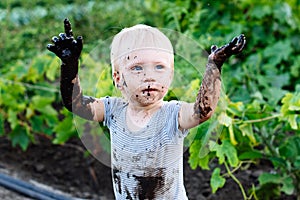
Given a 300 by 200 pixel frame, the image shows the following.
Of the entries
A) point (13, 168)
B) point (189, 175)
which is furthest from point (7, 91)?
point (189, 175)

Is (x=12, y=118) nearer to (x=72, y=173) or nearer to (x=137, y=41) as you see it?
(x=72, y=173)

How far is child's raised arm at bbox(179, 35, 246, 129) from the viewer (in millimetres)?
1420

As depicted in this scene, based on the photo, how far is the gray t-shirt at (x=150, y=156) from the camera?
157 centimetres

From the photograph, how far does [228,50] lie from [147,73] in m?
0.20

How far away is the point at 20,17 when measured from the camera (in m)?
4.81

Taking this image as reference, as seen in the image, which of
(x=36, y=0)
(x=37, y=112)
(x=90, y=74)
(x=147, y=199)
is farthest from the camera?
(x=36, y=0)

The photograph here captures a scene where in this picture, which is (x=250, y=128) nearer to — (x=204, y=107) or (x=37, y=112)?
(x=204, y=107)

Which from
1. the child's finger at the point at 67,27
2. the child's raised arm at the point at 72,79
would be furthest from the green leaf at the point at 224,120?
the child's finger at the point at 67,27

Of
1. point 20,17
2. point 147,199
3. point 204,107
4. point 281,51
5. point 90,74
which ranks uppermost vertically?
point 20,17

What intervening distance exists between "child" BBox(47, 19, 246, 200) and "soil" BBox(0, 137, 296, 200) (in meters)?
1.24

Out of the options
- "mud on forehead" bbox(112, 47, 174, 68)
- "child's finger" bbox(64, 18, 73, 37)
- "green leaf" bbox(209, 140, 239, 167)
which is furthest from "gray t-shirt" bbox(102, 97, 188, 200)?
"green leaf" bbox(209, 140, 239, 167)

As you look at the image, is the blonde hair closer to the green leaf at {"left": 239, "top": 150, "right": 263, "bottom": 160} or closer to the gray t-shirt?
the gray t-shirt

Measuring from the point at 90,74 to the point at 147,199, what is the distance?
1.26m

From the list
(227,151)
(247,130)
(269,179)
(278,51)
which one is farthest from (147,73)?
(278,51)
